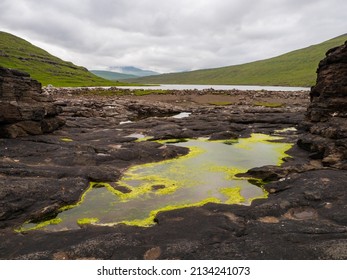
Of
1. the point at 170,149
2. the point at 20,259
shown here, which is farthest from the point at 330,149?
the point at 20,259

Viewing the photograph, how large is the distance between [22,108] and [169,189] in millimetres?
25828

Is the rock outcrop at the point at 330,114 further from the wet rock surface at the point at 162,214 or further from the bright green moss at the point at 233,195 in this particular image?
the bright green moss at the point at 233,195

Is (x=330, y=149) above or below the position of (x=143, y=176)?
above

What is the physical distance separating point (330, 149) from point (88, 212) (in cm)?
2503

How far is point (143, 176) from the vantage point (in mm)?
29219

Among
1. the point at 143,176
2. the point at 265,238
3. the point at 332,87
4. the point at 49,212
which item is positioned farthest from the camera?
the point at 332,87

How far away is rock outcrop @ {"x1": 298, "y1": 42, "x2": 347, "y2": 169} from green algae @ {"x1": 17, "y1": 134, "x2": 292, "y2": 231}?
4.66 metres

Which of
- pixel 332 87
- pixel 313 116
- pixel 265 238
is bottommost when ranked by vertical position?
pixel 265 238

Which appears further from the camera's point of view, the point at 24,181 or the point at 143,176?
the point at 143,176

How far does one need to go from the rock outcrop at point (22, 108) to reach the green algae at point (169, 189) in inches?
682

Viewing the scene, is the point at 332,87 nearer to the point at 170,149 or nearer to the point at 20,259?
the point at 170,149

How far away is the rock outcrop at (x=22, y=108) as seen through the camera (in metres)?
37.3

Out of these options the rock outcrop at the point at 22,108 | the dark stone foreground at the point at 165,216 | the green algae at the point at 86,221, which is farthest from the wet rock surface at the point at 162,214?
the rock outcrop at the point at 22,108

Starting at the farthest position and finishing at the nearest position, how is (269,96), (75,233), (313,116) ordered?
(269,96), (313,116), (75,233)
